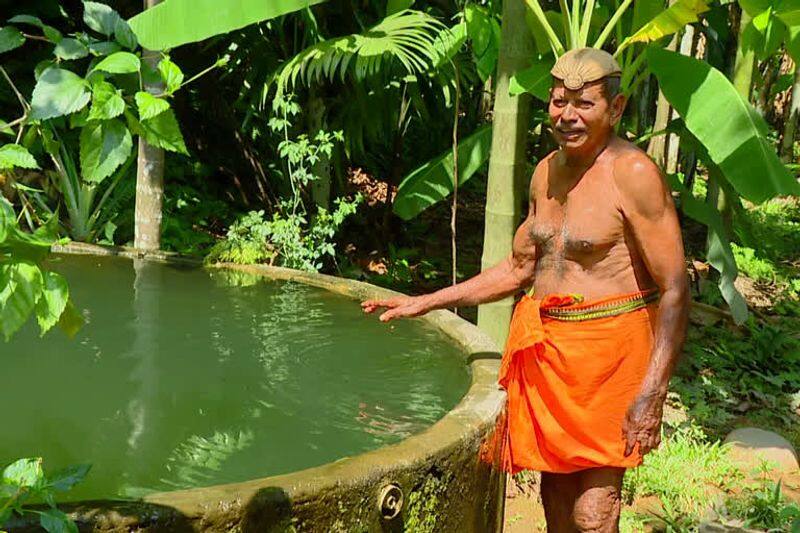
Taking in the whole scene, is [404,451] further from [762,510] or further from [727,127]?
[762,510]

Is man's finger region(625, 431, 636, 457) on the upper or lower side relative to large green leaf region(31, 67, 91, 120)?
lower

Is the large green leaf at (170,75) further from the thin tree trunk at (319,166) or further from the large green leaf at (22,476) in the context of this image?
the thin tree trunk at (319,166)

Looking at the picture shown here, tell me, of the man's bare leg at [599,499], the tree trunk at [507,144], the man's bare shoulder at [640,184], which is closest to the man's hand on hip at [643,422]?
the man's bare leg at [599,499]

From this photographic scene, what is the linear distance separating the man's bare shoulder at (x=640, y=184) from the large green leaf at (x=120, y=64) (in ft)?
5.09

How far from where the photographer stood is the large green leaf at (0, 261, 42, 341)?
141 centimetres

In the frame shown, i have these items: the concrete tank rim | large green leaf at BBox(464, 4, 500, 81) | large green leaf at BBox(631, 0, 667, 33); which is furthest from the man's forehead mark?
large green leaf at BBox(464, 4, 500, 81)

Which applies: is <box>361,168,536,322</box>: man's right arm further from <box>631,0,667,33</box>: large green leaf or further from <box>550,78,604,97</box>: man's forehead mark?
→ <box>631,0,667,33</box>: large green leaf

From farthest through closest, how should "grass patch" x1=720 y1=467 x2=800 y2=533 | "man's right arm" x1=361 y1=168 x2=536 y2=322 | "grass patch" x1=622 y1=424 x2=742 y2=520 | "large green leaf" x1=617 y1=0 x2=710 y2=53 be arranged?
"grass patch" x1=622 y1=424 x2=742 y2=520
"grass patch" x1=720 y1=467 x2=800 y2=533
"large green leaf" x1=617 y1=0 x2=710 y2=53
"man's right arm" x1=361 y1=168 x2=536 y2=322

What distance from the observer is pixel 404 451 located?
2441mm

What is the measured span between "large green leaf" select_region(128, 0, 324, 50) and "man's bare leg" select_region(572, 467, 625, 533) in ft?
7.56

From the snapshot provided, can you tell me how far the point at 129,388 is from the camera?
3.14 metres

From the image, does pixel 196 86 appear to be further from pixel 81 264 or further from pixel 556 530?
pixel 556 530

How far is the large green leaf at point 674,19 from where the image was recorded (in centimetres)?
382

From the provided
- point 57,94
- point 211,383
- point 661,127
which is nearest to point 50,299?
point 57,94
